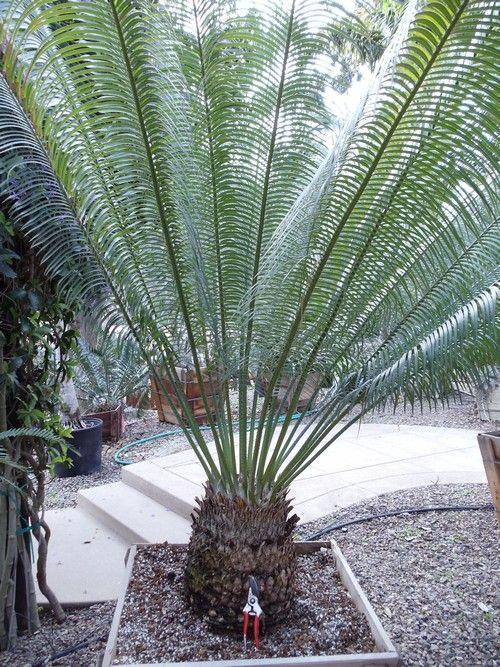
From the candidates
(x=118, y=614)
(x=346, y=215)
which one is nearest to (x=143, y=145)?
(x=346, y=215)

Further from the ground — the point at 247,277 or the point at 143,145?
the point at 143,145

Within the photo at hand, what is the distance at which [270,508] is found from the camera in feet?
8.10

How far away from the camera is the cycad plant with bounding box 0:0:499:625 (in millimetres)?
1903

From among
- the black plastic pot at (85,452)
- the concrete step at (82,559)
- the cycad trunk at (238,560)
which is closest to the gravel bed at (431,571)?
the cycad trunk at (238,560)

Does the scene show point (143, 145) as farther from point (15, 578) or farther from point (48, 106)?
point (15, 578)

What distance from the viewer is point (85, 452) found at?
559cm

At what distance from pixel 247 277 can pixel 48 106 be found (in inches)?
41.8

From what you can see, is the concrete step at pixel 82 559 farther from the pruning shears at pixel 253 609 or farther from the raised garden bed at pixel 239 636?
the pruning shears at pixel 253 609

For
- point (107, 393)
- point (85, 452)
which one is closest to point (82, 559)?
point (85, 452)

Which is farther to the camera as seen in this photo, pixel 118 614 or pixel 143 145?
pixel 118 614

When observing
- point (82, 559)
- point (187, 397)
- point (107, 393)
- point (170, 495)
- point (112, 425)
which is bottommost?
point (82, 559)

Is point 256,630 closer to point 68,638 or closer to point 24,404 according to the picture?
point 68,638

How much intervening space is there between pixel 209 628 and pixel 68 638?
0.81m

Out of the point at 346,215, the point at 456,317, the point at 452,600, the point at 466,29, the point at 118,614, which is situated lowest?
the point at 452,600
